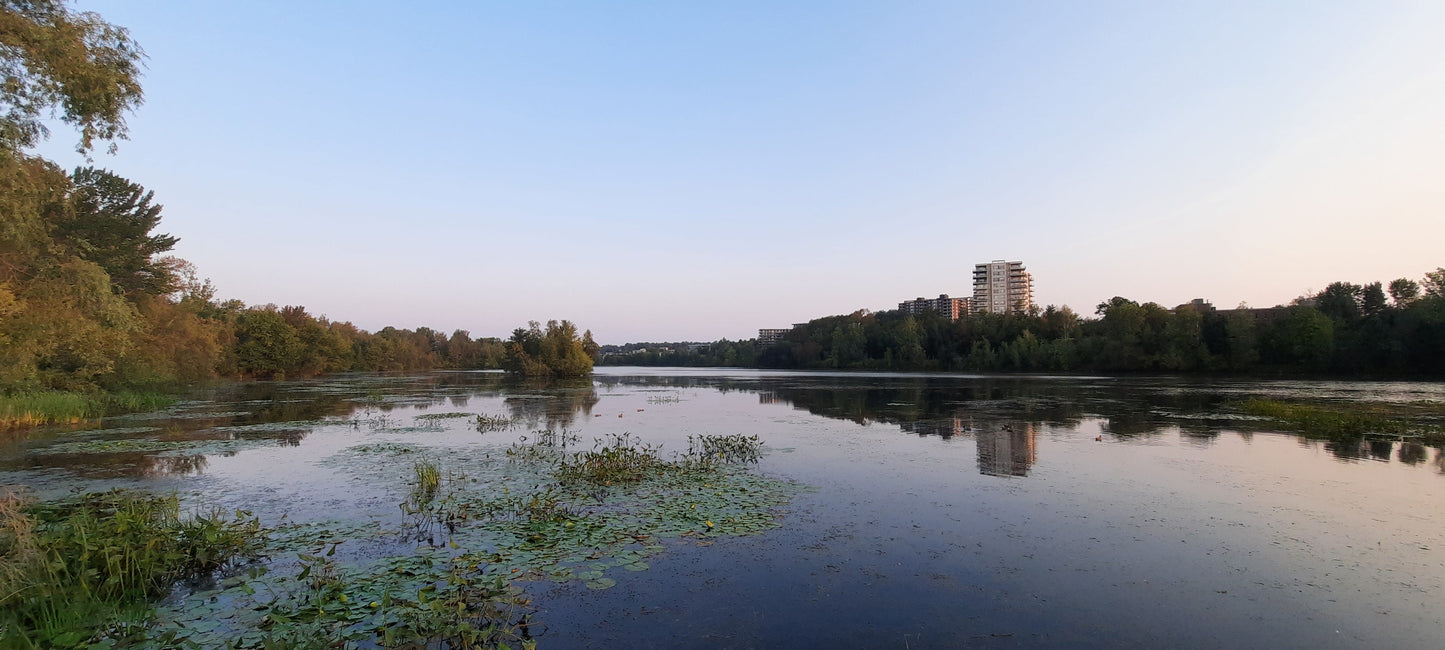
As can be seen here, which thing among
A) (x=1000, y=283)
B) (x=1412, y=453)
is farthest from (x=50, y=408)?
(x=1000, y=283)

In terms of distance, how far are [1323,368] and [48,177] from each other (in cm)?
7411

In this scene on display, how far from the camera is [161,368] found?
3097cm

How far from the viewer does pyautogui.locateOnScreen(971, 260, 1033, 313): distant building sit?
17250 centimetres

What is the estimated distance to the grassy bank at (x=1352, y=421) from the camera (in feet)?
54.1

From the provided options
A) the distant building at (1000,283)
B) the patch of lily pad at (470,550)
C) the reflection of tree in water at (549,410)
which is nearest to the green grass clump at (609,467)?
the patch of lily pad at (470,550)

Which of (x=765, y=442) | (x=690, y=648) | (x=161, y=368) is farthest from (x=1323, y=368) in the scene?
(x=161, y=368)

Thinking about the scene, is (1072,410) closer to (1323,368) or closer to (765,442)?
(765,442)

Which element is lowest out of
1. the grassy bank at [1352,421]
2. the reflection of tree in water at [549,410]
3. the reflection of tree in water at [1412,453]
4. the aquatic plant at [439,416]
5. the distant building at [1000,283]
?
the reflection of tree in water at [549,410]

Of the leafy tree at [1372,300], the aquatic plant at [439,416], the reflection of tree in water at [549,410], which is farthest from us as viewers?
the leafy tree at [1372,300]

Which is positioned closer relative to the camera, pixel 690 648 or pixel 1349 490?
pixel 690 648

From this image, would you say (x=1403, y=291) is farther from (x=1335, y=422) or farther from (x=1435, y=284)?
(x=1335, y=422)

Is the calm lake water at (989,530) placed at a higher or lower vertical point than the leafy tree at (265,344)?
lower

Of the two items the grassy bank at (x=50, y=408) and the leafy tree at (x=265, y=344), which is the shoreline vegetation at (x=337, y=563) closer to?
the grassy bank at (x=50, y=408)

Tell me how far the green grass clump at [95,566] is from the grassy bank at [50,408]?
678 inches
